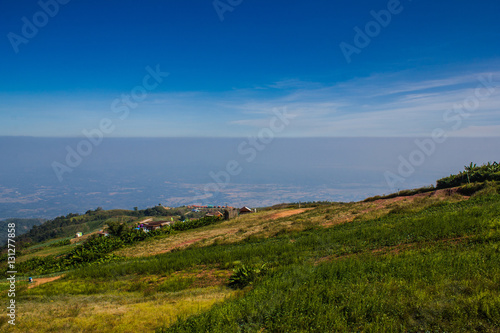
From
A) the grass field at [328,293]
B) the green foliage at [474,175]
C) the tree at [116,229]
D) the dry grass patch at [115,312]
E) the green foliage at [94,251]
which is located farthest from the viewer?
the tree at [116,229]

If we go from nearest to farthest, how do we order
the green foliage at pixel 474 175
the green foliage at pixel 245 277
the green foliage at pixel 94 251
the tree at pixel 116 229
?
1. the green foliage at pixel 245 277
2. the green foliage at pixel 94 251
3. the green foliage at pixel 474 175
4. the tree at pixel 116 229

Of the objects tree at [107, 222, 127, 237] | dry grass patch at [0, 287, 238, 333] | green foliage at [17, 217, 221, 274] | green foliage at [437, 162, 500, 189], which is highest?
green foliage at [437, 162, 500, 189]

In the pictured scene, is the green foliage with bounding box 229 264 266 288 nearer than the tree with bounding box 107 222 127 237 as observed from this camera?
Yes

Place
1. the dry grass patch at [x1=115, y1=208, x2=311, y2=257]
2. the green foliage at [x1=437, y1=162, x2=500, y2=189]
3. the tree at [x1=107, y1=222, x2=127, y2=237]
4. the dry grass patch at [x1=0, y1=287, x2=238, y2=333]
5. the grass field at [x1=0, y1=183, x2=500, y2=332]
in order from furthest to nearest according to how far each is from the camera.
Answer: the tree at [x1=107, y1=222, x2=127, y2=237] < the green foliage at [x1=437, y1=162, x2=500, y2=189] < the dry grass patch at [x1=115, y1=208, x2=311, y2=257] < the dry grass patch at [x1=0, y1=287, x2=238, y2=333] < the grass field at [x1=0, y1=183, x2=500, y2=332]

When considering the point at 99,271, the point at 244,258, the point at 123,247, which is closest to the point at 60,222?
the point at 123,247

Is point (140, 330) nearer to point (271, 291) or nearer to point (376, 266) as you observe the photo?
point (271, 291)

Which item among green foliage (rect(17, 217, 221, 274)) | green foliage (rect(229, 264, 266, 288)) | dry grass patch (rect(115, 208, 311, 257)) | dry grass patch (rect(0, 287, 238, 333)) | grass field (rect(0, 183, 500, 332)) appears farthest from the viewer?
dry grass patch (rect(115, 208, 311, 257))

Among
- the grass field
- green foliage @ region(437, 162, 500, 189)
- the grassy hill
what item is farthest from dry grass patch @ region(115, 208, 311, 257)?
green foliage @ region(437, 162, 500, 189)

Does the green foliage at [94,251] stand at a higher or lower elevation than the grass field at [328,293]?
lower

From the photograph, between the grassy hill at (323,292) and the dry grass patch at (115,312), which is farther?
the dry grass patch at (115,312)

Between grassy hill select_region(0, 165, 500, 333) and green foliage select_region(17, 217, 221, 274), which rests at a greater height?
grassy hill select_region(0, 165, 500, 333)

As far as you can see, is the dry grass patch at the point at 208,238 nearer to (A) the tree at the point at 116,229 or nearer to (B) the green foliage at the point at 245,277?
(A) the tree at the point at 116,229

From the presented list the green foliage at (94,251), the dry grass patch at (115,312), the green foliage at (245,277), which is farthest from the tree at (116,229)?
the green foliage at (245,277)

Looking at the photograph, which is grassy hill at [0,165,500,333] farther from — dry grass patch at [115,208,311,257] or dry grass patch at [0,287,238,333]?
dry grass patch at [115,208,311,257]
